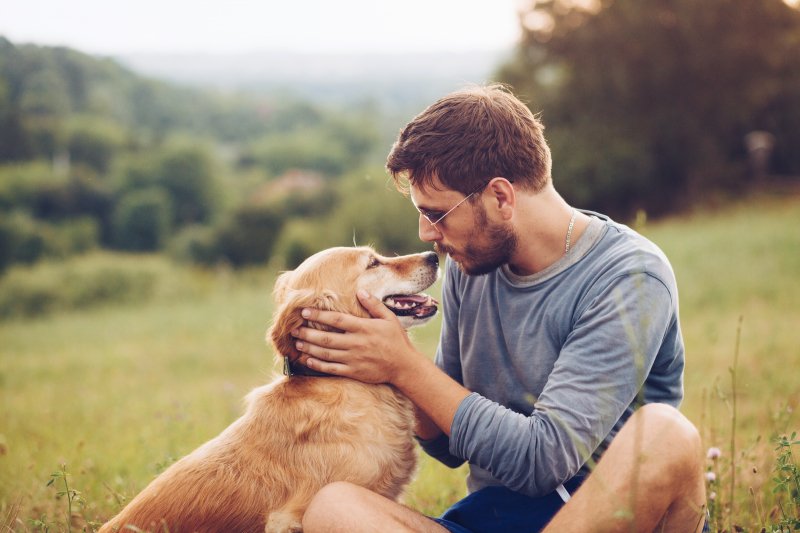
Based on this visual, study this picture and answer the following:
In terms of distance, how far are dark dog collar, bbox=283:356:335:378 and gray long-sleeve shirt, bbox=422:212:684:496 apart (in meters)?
0.62

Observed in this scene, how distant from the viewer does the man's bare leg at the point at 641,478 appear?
6.85 ft

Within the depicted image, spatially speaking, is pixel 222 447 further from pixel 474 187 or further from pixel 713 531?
pixel 713 531

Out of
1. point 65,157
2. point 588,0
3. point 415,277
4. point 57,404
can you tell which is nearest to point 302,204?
point 65,157

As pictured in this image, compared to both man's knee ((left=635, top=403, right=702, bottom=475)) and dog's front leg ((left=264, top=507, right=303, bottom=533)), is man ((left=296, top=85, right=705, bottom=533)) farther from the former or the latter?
dog's front leg ((left=264, top=507, right=303, bottom=533))

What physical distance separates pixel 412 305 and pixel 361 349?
0.60 metres

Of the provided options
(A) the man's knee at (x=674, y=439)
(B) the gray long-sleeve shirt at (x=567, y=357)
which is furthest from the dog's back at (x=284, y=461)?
(A) the man's knee at (x=674, y=439)

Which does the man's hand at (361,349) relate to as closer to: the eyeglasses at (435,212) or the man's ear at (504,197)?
the eyeglasses at (435,212)

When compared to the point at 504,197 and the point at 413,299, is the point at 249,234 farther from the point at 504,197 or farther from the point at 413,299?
the point at 504,197

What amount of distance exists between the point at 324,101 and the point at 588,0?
1439 inches

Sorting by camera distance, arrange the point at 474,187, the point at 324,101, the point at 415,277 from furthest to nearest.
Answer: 1. the point at 324,101
2. the point at 415,277
3. the point at 474,187

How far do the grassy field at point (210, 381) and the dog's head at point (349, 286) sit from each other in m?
0.42

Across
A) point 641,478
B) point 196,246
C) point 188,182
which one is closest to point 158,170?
point 188,182

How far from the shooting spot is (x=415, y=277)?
3215 millimetres

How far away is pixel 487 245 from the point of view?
8.64 ft
